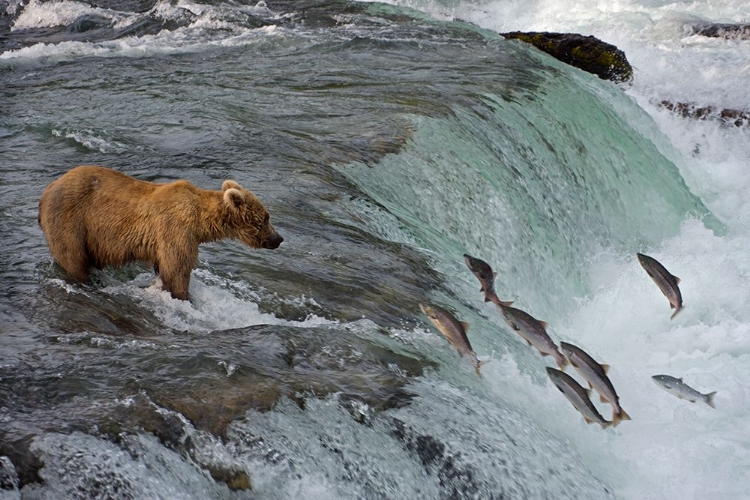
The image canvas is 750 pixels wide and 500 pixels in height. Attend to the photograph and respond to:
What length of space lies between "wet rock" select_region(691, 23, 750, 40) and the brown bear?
1243 cm

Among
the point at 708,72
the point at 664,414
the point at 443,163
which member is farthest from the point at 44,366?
the point at 708,72

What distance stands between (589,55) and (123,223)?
390 inches

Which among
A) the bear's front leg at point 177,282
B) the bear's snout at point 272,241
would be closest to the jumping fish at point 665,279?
the bear's snout at point 272,241

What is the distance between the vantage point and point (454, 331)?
525 centimetres

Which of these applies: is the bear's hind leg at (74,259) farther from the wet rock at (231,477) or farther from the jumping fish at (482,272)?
the jumping fish at (482,272)

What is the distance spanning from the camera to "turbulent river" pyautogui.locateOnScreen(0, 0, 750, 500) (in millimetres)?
4105

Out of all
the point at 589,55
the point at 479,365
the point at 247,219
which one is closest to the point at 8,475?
Answer: the point at 247,219

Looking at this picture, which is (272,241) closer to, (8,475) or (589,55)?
(8,475)

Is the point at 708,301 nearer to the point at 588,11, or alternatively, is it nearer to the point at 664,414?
the point at 664,414

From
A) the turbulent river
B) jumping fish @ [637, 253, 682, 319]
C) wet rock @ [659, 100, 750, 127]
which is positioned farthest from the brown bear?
wet rock @ [659, 100, 750, 127]

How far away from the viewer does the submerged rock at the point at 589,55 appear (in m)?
13.6

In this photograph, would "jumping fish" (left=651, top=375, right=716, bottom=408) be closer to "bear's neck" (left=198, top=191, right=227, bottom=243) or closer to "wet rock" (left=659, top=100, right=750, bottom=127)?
"bear's neck" (left=198, top=191, right=227, bottom=243)

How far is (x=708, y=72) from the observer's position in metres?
14.0

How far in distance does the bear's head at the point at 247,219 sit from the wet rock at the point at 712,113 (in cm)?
895
